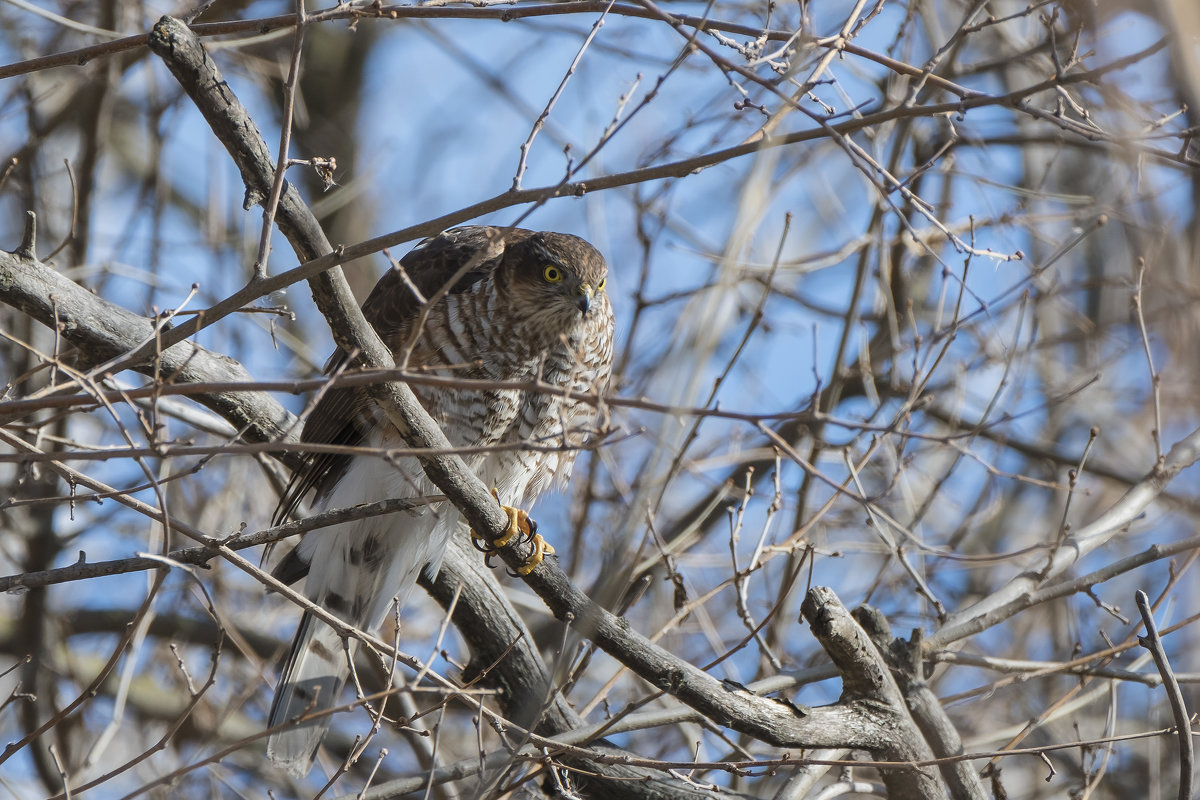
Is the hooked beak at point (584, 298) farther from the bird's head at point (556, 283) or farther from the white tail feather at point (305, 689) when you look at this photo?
the white tail feather at point (305, 689)

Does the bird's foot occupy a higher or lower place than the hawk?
lower

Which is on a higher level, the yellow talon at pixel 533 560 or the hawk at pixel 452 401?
the hawk at pixel 452 401

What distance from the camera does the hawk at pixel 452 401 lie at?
3.74 metres

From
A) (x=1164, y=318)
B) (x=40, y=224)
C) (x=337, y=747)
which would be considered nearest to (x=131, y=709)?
(x=337, y=747)

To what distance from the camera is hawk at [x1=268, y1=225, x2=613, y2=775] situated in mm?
3738

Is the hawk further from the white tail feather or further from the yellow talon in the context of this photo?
the yellow talon

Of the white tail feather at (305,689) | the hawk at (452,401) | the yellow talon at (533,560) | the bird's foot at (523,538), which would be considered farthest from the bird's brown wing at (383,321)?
the yellow talon at (533,560)

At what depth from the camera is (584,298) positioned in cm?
376

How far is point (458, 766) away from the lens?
3168mm

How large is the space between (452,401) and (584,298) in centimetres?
57

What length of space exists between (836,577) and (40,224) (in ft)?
16.2

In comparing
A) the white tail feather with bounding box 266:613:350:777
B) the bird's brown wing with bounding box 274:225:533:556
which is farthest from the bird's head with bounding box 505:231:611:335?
the white tail feather with bounding box 266:613:350:777

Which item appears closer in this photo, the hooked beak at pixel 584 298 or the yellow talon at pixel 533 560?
the yellow talon at pixel 533 560

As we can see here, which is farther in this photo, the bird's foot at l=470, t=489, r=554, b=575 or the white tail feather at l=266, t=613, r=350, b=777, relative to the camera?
the white tail feather at l=266, t=613, r=350, b=777
